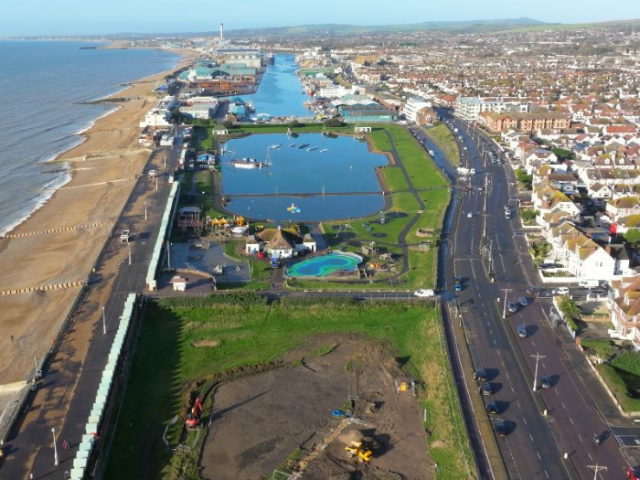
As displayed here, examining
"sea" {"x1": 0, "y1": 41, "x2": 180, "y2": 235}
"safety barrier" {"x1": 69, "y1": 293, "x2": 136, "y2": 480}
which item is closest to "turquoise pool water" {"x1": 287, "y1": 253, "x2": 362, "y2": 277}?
"safety barrier" {"x1": 69, "y1": 293, "x2": 136, "y2": 480}

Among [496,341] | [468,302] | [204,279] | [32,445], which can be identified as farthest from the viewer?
[204,279]

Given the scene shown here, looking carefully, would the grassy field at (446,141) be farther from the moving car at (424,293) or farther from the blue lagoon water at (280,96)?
the moving car at (424,293)

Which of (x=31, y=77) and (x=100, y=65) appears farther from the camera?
(x=100, y=65)

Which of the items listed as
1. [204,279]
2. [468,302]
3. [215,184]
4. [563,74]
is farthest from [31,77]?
[468,302]

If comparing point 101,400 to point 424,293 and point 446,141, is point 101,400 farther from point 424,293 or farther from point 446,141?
point 446,141

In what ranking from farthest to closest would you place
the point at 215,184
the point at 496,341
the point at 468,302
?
the point at 215,184 → the point at 468,302 → the point at 496,341

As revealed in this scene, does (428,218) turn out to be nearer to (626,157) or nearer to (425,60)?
(626,157)
